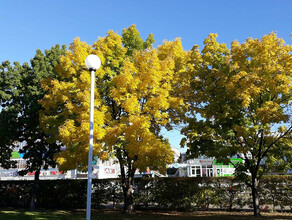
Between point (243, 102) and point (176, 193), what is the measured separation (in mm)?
6472

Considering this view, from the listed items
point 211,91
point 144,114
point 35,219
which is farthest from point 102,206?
point 211,91

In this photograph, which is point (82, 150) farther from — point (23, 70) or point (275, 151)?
point (23, 70)

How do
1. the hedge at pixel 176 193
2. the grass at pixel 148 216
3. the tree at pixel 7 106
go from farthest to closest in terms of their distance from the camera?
the tree at pixel 7 106 < the hedge at pixel 176 193 < the grass at pixel 148 216

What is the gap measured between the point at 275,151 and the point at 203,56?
4.69 metres

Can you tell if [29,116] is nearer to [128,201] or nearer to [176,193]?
[128,201]

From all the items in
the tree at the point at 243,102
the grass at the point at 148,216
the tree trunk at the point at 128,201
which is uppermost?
the tree at the point at 243,102

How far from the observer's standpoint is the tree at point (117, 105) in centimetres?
938

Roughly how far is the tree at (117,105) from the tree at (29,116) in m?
2.83

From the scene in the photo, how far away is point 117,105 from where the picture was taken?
10531 millimetres

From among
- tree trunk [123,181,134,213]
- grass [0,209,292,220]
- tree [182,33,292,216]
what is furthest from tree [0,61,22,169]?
tree [182,33,292,216]

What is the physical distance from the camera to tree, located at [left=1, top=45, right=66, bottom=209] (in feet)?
48.2

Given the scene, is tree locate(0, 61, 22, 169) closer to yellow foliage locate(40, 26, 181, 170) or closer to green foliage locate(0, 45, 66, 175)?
green foliage locate(0, 45, 66, 175)

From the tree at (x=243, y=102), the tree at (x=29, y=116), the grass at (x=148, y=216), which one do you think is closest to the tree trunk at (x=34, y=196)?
the tree at (x=29, y=116)

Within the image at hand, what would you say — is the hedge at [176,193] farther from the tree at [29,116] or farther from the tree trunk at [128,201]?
the tree at [29,116]
